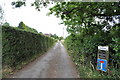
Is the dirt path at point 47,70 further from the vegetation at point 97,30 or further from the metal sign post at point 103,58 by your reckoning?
the metal sign post at point 103,58

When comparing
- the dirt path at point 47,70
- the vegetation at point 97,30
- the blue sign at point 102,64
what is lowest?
the dirt path at point 47,70

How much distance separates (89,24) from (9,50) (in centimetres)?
459

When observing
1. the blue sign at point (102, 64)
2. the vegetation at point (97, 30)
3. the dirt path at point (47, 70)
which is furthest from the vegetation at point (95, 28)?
the dirt path at point (47, 70)

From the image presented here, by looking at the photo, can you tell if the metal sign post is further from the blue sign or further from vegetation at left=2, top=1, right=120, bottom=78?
vegetation at left=2, top=1, right=120, bottom=78

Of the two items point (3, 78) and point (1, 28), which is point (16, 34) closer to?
point (1, 28)

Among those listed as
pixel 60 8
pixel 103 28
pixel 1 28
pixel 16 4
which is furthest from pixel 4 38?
pixel 103 28

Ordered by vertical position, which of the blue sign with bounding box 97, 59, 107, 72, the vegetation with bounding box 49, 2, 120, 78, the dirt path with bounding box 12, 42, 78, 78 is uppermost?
the vegetation with bounding box 49, 2, 120, 78

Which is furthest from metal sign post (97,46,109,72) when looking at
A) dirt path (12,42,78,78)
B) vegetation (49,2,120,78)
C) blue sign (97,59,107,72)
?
dirt path (12,42,78,78)

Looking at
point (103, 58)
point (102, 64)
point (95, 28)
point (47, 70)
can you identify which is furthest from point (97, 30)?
point (47, 70)

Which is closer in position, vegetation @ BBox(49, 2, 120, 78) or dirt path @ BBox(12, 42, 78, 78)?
vegetation @ BBox(49, 2, 120, 78)

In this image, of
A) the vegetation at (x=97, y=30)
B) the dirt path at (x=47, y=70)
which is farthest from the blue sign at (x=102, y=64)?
the dirt path at (x=47, y=70)

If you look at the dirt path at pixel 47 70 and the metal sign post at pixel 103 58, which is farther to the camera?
the dirt path at pixel 47 70

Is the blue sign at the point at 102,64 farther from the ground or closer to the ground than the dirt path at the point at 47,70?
farther from the ground

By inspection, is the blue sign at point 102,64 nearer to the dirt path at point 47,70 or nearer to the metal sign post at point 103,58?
the metal sign post at point 103,58
